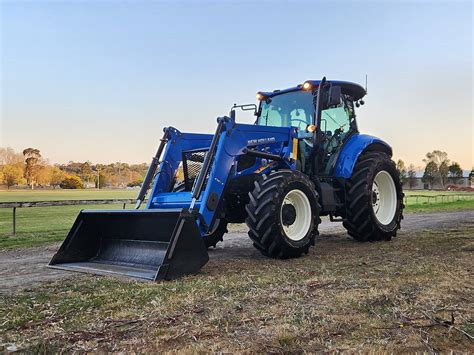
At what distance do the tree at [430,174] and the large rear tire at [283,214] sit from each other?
82.2m

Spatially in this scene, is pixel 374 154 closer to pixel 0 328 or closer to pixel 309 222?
pixel 309 222

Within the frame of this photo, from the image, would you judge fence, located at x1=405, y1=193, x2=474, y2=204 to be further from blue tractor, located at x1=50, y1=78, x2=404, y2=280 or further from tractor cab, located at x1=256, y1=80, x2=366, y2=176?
blue tractor, located at x1=50, y1=78, x2=404, y2=280

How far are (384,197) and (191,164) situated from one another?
4.45 m

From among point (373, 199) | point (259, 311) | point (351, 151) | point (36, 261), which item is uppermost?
point (351, 151)

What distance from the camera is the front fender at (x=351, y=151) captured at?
8500 millimetres

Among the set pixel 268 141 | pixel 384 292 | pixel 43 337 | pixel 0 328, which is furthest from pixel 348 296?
pixel 268 141

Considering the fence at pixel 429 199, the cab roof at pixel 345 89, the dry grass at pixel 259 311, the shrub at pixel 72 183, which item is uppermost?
the cab roof at pixel 345 89

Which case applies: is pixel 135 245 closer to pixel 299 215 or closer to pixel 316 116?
pixel 299 215

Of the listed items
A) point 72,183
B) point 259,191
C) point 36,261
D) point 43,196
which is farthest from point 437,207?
point 72,183

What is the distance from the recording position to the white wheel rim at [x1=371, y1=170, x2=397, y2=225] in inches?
374

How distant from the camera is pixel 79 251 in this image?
6.57 meters

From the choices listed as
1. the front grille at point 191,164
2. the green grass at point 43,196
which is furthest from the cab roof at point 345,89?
the green grass at point 43,196

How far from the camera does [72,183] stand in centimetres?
5203

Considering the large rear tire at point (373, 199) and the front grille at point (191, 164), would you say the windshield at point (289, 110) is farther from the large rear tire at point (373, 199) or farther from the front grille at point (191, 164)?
the front grille at point (191, 164)
